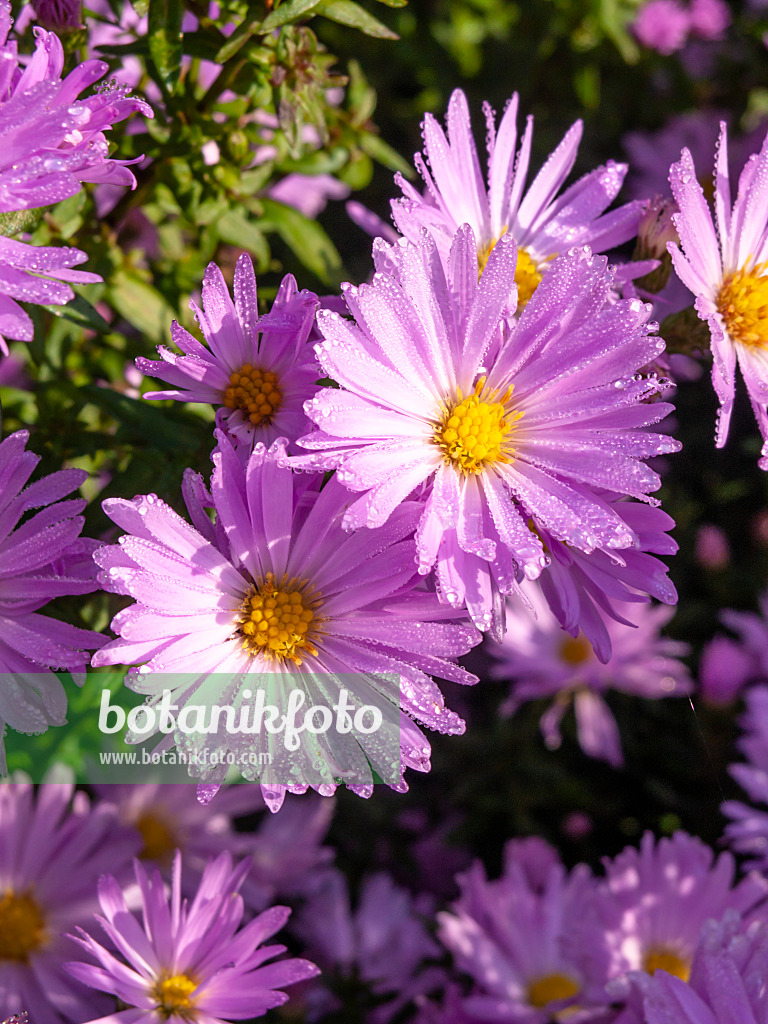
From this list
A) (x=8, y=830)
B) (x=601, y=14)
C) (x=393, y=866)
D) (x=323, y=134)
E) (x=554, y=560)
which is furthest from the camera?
(x=601, y=14)

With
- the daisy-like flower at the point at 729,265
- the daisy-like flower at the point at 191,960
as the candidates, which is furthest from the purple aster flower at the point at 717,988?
the daisy-like flower at the point at 729,265

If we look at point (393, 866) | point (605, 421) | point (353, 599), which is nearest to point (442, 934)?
point (393, 866)

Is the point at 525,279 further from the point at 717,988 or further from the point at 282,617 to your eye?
the point at 717,988

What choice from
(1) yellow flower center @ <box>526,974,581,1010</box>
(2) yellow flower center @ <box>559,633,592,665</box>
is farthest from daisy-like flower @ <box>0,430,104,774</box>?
(2) yellow flower center @ <box>559,633,592,665</box>

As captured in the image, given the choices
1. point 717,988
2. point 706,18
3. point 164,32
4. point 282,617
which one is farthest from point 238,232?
point 706,18

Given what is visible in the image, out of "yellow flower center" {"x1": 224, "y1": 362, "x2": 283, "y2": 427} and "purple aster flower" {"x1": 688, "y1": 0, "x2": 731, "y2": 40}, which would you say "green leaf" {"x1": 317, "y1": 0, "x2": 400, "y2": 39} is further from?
"purple aster flower" {"x1": 688, "y1": 0, "x2": 731, "y2": 40}

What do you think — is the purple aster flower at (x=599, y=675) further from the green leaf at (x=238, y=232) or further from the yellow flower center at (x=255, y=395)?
the yellow flower center at (x=255, y=395)

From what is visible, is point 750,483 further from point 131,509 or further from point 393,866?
point 131,509
